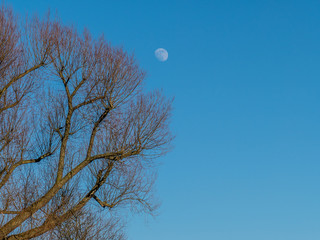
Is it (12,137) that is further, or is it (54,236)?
(54,236)

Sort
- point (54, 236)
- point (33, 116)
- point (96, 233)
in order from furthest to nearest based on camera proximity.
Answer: point (96, 233) → point (54, 236) → point (33, 116)

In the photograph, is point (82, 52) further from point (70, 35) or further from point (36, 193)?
point (36, 193)

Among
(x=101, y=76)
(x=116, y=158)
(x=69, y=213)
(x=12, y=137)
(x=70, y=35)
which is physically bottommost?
(x=69, y=213)

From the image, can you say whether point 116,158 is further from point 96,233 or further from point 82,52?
point 96,233

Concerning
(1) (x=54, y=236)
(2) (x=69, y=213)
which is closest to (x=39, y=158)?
(2) (x=69, y=213)

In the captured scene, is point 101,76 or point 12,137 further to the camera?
point 101,76

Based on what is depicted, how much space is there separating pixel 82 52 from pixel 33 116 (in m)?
2.69

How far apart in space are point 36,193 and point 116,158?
3145 millimetres

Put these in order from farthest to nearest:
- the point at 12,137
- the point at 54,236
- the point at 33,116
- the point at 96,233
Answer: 1. the point at 96,233
2. the point at 54,236
3. the point at 33,116
4. the point at 12,137

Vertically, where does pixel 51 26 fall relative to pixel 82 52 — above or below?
above

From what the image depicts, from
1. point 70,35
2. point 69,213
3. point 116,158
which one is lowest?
point 69,213

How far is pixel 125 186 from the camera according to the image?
52.1ft

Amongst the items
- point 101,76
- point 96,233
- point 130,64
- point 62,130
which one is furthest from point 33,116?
point 96,233

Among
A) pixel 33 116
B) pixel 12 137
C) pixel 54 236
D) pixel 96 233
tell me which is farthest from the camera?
pixel 96 233
